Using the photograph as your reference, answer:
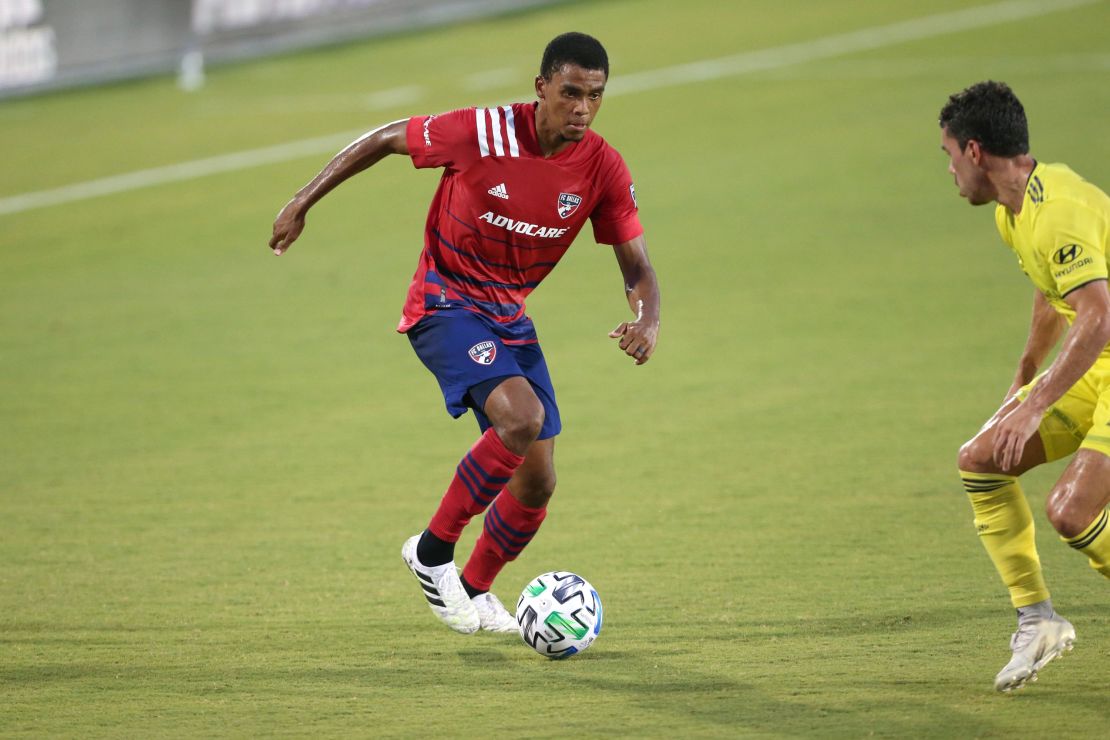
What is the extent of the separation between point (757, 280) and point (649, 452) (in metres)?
4.04

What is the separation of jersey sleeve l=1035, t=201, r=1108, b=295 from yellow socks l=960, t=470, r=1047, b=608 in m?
0.77

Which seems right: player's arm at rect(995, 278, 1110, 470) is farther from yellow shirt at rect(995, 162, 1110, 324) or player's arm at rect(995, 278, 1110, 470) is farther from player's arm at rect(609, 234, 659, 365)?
player's arm at rect(609, 234, 659, 365)

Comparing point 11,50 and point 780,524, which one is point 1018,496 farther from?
point 11,50

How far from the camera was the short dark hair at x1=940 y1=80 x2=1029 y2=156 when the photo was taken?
502cm

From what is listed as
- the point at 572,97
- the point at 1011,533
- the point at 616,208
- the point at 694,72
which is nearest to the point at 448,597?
the point at 616,208

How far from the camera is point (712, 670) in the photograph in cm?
548

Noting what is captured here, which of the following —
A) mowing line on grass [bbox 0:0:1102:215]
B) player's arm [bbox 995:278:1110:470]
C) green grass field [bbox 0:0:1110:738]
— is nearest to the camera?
player's arm [bbox 995:278:1110:470]

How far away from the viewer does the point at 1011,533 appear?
5262 mm

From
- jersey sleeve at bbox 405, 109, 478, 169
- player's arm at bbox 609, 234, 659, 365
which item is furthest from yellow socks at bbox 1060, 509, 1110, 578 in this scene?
jersey sleeve at bbox 405, 109, 478, 169

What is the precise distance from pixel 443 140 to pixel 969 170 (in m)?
2.05

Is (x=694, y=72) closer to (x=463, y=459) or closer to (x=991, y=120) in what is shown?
(x=463, y=459)

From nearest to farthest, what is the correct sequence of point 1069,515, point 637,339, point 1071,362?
point 1071,362 < point 1069,515 < point 637,339

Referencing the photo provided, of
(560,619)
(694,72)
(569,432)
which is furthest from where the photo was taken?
(694,72)

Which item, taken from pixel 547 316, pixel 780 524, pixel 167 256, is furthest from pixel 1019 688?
pixel 167 256
